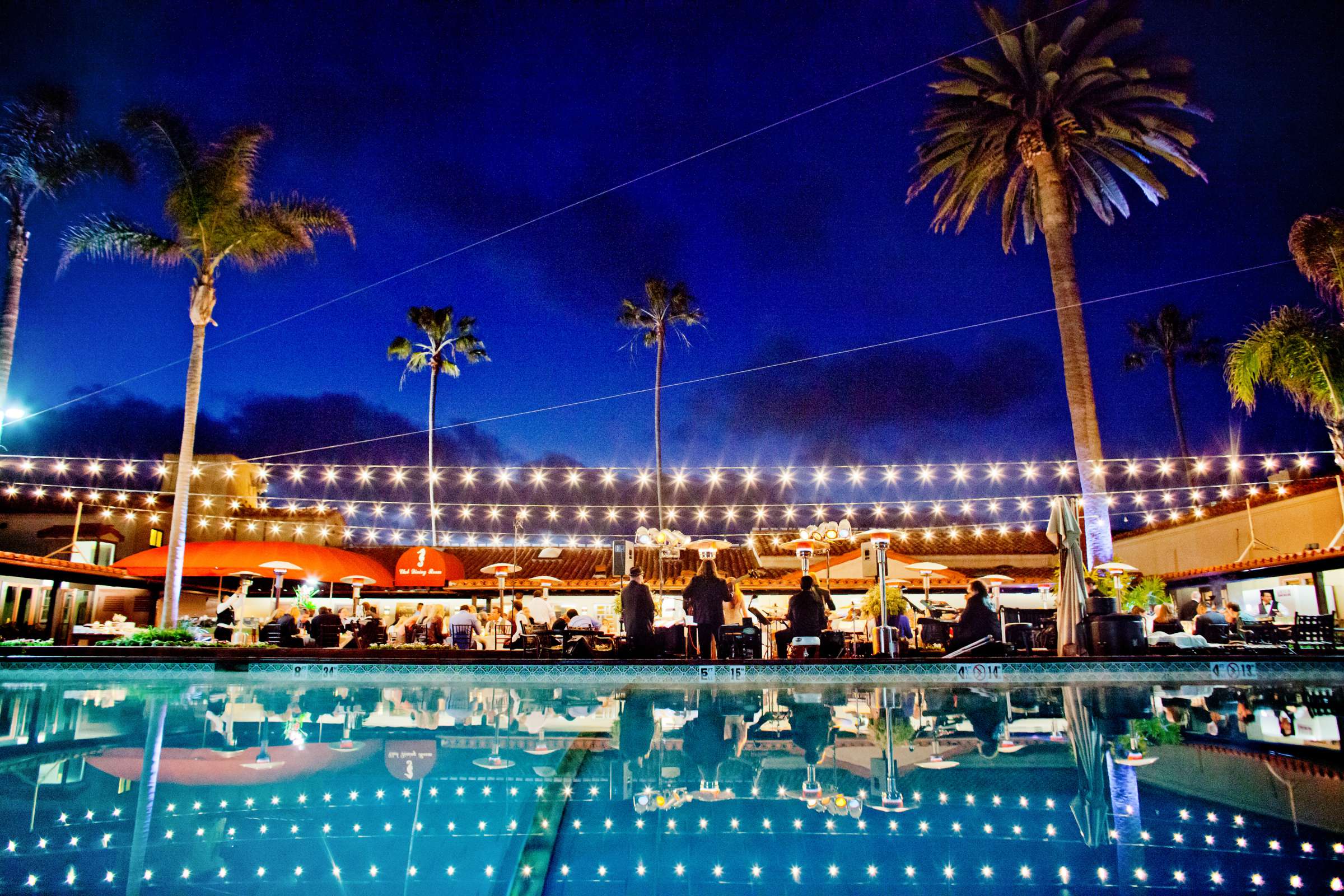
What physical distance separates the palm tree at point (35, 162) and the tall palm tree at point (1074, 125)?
1813cm

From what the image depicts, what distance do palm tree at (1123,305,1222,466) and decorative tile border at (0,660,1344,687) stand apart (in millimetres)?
26997

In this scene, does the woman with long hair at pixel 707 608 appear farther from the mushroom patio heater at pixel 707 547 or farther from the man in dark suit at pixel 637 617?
the mushroom patio heater at pixel 707 547

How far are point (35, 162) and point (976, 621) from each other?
1972 cm

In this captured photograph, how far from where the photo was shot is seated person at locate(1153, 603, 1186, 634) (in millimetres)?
14031

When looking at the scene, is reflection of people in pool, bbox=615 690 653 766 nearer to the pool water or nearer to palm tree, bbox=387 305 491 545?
the pool water

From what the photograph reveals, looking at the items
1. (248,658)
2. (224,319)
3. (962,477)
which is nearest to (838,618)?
(962,477)

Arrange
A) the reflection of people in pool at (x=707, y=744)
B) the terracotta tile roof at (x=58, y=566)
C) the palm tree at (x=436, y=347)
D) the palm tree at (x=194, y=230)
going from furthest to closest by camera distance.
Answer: the palm tree at (x=436, y=347) < the terracotta tile roof at (x=58, y=566) < the palm tree at (x=194, y=230) < the reflection of people in pool at (x=707, y=744)

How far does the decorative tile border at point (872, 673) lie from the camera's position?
429 inches

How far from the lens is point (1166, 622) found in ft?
48.4

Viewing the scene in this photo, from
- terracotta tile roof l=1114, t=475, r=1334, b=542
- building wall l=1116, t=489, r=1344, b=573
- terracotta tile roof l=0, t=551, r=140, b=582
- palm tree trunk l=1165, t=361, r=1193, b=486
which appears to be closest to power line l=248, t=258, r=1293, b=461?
terracotta tile roof l=0, t=551, r=140, b=582

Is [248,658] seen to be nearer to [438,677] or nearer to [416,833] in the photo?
[438,677]

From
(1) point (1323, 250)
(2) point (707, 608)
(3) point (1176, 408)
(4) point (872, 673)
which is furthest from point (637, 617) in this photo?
(3) point (1176, 408)

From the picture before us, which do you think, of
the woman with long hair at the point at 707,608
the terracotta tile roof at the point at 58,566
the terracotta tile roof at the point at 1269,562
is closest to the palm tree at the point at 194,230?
the terracotta tile roof at the point at 58,566

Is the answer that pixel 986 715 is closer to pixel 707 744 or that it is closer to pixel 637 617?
pixel 707 744
